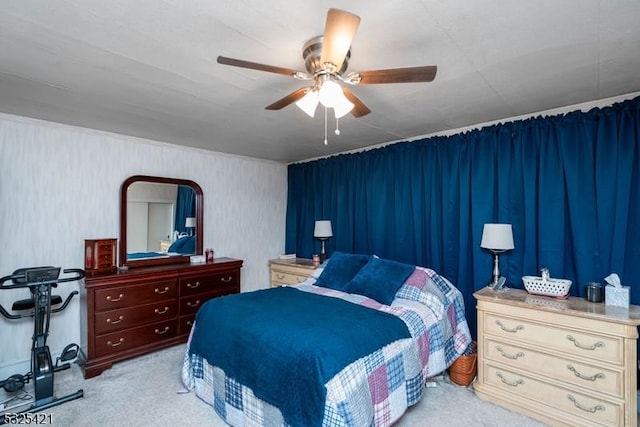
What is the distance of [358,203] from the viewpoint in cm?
407

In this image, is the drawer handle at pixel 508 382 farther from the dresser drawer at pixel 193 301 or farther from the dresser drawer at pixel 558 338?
the dresser drawer at pixel 193 301

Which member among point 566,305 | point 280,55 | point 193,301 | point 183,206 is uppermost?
point 280,55

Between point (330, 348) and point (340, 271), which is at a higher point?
point (340, 271)

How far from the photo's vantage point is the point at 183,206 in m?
3.92

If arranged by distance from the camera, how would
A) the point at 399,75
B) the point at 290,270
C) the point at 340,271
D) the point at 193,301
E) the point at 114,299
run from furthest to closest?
the point at 290,270 → the point at 193,301 → the point at 340,271 → the point at 114,299 → the point at 399,75

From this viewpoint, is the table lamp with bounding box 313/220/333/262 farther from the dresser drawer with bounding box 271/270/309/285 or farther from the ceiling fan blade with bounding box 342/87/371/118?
the ceiling fan blade with bounding box 342/87/371/118

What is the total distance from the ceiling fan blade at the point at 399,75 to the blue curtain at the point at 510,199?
5.94 feet

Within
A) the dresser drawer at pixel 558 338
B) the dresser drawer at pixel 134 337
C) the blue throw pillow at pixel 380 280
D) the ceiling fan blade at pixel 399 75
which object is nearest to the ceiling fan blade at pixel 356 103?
the ceiling fan blade at pixel 399 75

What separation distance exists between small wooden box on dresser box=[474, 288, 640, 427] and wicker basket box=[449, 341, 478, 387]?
0.14 meters

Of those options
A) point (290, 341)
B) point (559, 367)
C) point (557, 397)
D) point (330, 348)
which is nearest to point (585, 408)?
point (557, 397)

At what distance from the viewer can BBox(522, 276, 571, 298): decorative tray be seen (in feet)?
7.91

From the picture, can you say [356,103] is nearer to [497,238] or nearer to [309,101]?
[309,101]

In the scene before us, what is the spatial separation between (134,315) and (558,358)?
11.9ft

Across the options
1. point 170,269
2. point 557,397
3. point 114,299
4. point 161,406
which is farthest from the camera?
point 170,269
